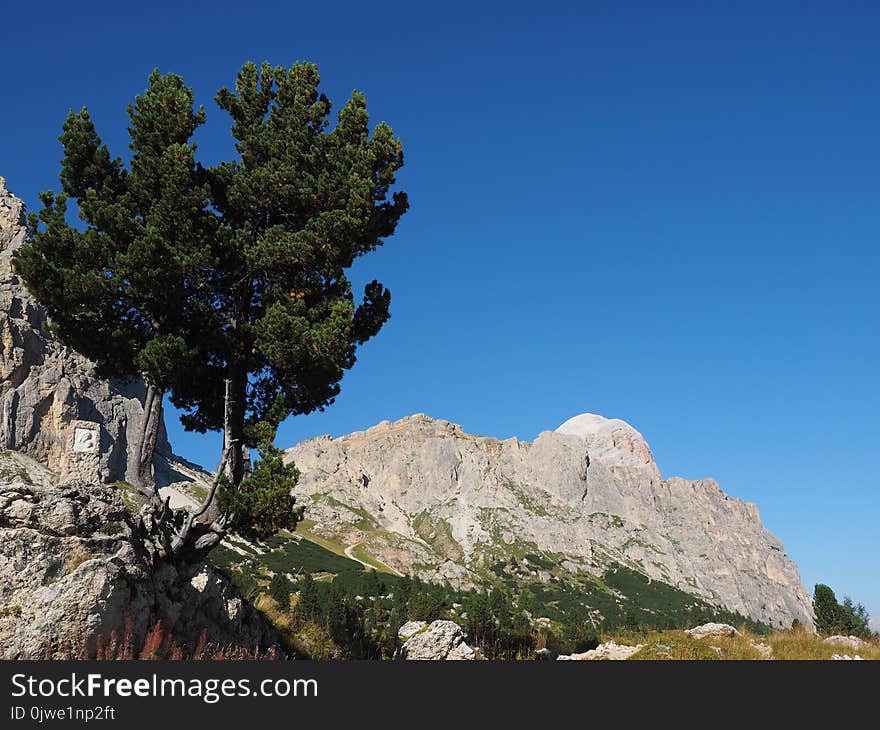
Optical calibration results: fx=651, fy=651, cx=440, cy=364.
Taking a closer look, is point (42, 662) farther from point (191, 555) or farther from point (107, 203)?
point (107, 203)

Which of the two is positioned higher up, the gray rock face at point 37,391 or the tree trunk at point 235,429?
the gray rock face at point 37,391

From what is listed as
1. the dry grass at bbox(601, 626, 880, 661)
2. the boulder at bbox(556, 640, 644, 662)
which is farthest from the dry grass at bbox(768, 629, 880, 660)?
the boulder at bbox(556, 640, 644, 662)

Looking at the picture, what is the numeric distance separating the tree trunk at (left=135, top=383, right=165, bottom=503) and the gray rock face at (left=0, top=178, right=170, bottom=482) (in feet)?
490

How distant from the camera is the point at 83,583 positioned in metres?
15.4

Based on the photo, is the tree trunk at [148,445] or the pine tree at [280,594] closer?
the tree trunk at [148,445]

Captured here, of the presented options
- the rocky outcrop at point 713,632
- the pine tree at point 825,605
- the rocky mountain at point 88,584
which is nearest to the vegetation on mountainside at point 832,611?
the pine tree at point 825,605

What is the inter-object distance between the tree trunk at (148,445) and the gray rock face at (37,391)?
490 ft

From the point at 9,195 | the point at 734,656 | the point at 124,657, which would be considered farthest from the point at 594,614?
the point at 9,195

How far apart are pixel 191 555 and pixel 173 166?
40.1 ft

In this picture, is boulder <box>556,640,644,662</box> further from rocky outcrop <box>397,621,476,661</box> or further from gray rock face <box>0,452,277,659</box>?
gray rock face <box>0,452,277,659</box>

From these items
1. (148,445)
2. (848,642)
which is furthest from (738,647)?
(148,445)

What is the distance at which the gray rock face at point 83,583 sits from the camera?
14.6m
